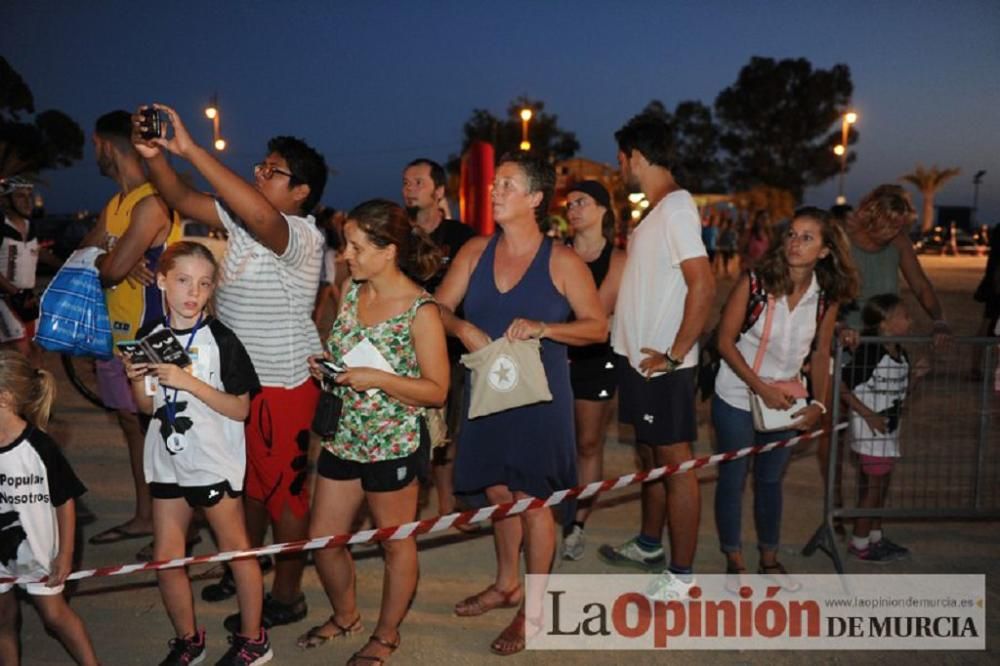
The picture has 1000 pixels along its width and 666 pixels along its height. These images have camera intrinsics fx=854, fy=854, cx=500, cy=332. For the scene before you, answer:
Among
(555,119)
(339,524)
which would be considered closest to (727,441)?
(339,524)

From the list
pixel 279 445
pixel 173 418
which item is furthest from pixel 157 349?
pixel 279 445

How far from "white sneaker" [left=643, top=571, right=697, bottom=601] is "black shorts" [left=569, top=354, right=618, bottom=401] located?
1194 millimetres

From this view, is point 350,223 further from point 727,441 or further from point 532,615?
point 727,441

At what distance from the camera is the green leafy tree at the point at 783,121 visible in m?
68.4

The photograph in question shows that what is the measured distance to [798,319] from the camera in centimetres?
435

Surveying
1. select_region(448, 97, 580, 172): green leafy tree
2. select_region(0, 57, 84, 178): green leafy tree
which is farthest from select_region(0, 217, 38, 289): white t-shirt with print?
select_region(448, 97, 580, 172): green leafy tree

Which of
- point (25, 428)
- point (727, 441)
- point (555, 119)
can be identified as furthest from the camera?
point (555, 119)

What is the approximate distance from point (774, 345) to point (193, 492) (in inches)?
112

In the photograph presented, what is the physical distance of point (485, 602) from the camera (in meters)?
4.29

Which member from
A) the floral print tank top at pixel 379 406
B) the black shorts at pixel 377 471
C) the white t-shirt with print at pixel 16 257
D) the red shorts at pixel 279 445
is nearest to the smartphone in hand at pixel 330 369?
the floral print tank top at pixel 379 406

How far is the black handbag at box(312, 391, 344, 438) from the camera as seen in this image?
3.45m

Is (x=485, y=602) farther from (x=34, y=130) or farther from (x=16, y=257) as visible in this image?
(x=34, y=130)

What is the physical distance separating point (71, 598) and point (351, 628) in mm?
1506

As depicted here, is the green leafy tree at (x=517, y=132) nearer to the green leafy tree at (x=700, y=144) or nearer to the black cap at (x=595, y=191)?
the green leafy tree at (x=700, y=144)
